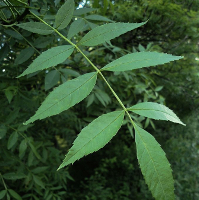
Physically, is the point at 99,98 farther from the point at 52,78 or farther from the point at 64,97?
the point at 64,97

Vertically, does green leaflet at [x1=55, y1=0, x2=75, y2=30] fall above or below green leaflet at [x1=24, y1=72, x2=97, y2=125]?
above

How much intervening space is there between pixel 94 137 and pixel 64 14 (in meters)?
0.34

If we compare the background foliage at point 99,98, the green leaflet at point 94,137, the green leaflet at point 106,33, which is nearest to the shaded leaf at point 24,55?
the background foliage at point 99,98

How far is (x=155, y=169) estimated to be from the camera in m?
0.33

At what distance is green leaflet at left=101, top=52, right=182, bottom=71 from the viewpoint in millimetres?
444

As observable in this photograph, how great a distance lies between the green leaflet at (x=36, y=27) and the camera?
0.58 meters

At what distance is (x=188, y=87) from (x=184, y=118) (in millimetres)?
467

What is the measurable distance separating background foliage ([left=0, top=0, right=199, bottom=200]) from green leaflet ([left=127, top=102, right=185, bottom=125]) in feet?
1.23

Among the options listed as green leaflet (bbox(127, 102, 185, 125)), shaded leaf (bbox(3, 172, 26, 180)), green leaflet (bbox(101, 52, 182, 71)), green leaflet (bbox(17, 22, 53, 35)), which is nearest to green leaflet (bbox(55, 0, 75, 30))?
green leaflet (bbox(17, 22, 53, 35))

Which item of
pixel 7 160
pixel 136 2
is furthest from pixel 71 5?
pixel 136 2

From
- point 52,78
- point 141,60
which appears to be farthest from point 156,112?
point 52,78

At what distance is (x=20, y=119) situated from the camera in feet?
3.93

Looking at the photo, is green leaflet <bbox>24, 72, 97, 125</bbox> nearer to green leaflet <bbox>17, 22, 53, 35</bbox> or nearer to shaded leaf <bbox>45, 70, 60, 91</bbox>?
green leaflet <bbox>17, 22, 53, 35</bbox>

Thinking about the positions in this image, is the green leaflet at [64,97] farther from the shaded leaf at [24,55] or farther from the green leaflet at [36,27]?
the shaded leaf at [24,55]
